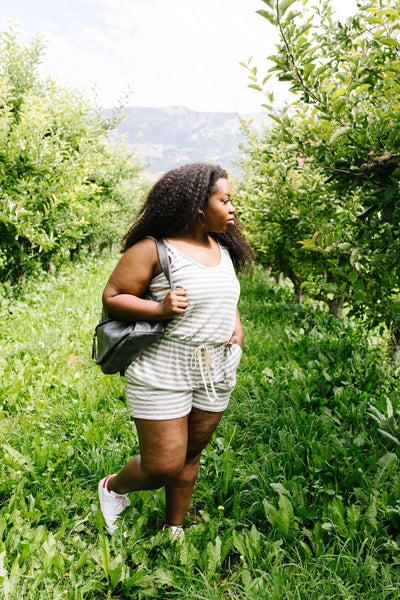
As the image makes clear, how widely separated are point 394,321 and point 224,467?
1.49m

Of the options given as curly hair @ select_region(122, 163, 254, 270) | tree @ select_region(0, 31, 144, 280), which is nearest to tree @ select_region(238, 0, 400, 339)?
curly hair @ select_region(122, 163, 254, 270)

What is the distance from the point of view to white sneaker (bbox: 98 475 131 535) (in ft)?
6.63

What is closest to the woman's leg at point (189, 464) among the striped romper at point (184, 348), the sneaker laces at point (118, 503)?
the striped romper at point (184, 348)

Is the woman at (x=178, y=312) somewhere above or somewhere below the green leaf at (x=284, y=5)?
below

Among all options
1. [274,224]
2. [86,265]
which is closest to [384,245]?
[274,224]

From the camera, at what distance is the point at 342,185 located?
214 cm

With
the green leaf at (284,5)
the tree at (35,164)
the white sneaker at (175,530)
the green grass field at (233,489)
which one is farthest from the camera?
the tree at (35,164)

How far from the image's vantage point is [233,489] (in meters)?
2.40

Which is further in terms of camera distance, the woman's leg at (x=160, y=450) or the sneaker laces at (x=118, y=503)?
the sneaker laces at (x=118, y=503)

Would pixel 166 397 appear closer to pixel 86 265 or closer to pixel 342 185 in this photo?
pixel 342 185

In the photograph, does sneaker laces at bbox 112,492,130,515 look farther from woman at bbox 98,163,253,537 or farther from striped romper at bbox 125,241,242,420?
striped romper at bbox 125,241,242,420

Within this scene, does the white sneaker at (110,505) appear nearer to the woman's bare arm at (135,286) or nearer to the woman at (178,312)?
the woman at (178,312)

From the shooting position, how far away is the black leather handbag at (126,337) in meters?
1.64

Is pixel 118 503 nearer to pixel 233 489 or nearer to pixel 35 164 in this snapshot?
pixel 233 489
